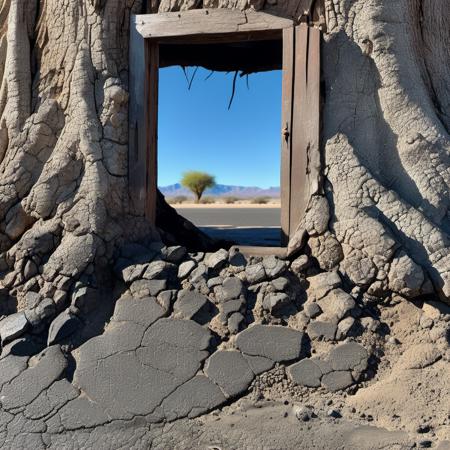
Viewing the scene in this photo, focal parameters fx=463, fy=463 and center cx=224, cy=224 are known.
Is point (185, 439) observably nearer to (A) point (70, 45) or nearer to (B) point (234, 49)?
(A) point (70, 45)

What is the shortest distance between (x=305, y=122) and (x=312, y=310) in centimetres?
168

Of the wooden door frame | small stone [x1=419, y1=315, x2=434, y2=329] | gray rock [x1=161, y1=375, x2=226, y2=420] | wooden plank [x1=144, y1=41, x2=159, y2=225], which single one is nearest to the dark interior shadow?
wooden plank [x1=144, y1=41, x2=159, y2=225]

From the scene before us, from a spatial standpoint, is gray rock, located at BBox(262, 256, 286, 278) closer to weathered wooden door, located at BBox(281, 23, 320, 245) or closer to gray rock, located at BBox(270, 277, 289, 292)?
gray rock, located at BBox(270, 277, 289, 292)

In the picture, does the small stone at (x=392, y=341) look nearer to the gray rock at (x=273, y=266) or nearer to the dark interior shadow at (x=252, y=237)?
the gray rock at (x=273, y=266)

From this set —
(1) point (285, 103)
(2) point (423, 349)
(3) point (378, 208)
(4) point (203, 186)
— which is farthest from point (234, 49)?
(4) point (203, 186)

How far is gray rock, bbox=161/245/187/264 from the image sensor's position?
396 cm

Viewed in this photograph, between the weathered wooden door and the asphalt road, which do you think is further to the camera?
the asphalt road

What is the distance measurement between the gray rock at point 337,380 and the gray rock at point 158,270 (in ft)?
4.97

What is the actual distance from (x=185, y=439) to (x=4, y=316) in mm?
1961

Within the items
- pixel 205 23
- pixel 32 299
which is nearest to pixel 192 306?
pixel 32 299

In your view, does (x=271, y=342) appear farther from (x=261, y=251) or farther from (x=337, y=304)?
(x=261, y=251)

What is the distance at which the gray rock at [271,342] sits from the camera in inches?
124

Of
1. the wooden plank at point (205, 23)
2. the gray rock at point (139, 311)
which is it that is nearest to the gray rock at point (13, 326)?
the gray rock at point (139, 311)

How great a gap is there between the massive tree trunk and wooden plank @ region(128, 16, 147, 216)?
0.24 ft
